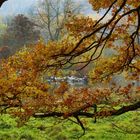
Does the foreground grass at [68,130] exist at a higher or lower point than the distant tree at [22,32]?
lower

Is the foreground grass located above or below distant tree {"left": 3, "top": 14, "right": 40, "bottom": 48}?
below

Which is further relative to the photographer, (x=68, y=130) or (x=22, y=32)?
(x=22, y=32)

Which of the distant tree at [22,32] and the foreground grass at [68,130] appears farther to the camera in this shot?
the distant tree at [22,32]

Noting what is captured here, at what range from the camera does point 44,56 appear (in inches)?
431

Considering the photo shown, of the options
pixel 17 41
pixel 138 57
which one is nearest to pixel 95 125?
pixel 138 57

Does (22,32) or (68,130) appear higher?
(22,32)

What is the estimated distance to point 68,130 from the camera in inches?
761

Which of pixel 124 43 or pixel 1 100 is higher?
pixel 124 43

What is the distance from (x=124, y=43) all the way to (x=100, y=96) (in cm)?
287

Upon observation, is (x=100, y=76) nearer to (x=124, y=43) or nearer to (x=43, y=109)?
(x=124, y=43)

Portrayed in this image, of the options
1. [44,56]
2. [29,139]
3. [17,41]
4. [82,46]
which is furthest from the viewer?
[17,41]

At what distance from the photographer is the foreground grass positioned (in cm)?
1806

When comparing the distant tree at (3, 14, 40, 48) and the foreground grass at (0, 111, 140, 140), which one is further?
the distant tree at (3, 14, 40, 48)

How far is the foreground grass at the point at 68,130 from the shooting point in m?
18.1
